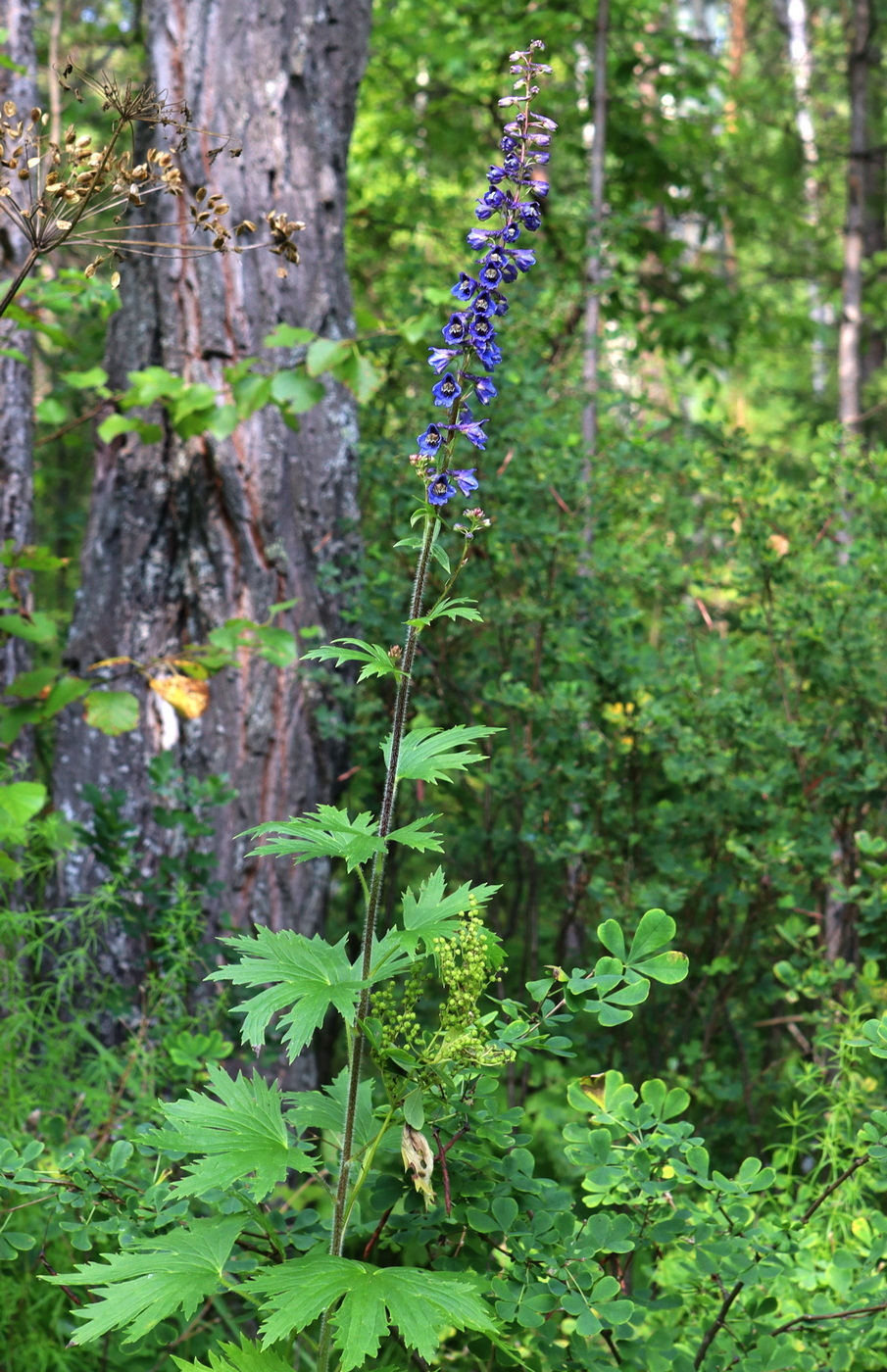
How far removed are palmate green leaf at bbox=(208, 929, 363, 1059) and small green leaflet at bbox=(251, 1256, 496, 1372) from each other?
268 millimetres

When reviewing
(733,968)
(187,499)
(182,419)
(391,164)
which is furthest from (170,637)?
(391,164)

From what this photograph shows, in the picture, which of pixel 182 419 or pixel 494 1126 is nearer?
pixel 494 1126

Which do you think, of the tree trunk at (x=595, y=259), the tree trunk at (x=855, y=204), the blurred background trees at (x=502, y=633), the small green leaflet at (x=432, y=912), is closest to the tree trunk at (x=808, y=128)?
the tree trunk at (x=855, y=204)

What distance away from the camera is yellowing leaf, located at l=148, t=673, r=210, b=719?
3113 millimetres

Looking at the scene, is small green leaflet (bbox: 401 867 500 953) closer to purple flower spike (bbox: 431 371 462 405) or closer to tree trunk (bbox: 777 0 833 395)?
purple flower spike (bbox: 431 371 462 405)

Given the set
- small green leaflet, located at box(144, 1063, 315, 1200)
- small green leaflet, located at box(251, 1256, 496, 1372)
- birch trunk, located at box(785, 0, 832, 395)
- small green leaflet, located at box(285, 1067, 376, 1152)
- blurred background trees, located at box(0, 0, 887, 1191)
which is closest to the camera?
small green leaflet, located at box(251, 1256, 496, 1372)

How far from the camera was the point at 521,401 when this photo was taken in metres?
3.70

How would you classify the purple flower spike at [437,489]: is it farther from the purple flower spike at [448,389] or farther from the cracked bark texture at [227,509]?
the cracked bark texture at [227,509]

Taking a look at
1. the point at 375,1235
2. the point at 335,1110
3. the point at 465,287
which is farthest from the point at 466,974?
the point at 465,287

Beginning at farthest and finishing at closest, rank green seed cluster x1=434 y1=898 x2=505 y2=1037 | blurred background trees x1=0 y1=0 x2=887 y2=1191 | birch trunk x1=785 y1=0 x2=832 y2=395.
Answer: birch trunk x1=785 y1=0 x2=832 y2=395
blurred background trees x1=0 y1=0 x2=887 y2=1191
green seed cluster x1=434 y1=898 x2=505 y2=1037

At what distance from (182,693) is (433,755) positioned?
178 centimetres

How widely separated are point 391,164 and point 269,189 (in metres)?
4.73

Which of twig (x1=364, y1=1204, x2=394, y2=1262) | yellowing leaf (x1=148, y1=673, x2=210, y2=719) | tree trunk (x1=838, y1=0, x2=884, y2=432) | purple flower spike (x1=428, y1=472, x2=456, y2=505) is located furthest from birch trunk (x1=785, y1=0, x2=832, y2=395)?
twig (x1=364, y1=1204, x2=394, y2=1262)

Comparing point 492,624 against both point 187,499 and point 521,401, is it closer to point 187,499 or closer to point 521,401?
point 521,401
